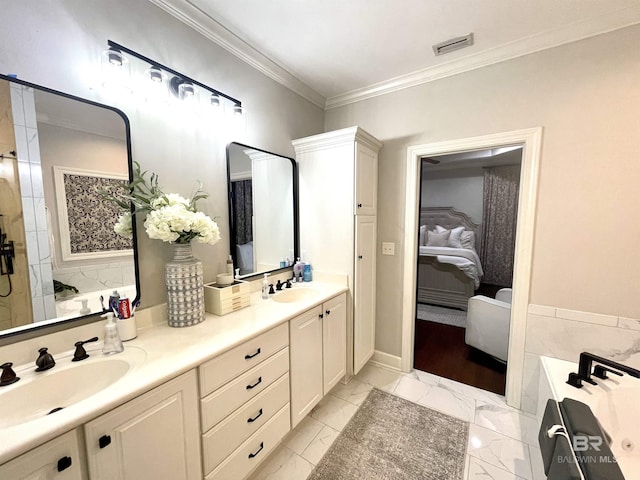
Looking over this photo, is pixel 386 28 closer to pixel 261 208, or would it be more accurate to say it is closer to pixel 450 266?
pixel 261 208

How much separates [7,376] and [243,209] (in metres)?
1.33

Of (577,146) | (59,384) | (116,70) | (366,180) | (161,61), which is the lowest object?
(59,384)

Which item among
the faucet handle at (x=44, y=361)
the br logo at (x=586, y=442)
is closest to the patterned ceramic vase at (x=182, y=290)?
the faucet handle at (x=44, y=361)

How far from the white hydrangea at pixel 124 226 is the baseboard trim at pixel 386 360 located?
2.32m

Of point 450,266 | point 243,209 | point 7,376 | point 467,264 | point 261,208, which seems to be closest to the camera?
point 7,376

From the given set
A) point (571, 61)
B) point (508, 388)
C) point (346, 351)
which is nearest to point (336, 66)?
point (571, 61)

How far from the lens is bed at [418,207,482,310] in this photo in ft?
13.4

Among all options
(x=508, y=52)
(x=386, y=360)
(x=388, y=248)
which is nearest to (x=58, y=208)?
(x=388, y=248)

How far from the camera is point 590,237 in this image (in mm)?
1708

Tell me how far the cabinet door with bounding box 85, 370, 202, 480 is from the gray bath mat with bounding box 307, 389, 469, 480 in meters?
0.81

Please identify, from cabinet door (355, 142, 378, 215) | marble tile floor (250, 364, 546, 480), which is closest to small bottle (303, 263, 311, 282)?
cabinet door (355, 142, 378, 215)

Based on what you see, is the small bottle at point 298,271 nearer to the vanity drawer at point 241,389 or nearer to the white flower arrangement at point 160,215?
the vanity drawer at point 241,389

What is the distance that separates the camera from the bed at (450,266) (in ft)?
13.4

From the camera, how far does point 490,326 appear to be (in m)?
2.45
